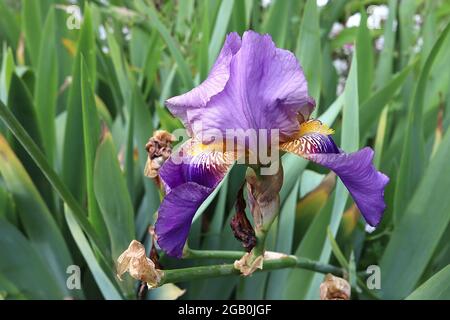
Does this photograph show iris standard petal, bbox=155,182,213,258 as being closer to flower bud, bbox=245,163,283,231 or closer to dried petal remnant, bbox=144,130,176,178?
Answer: flower bud, bbox=245,163,283,231

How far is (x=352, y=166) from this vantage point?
0.48 meters

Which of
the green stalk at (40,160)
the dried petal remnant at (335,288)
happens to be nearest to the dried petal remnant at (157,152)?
the green stalk at (40,160)

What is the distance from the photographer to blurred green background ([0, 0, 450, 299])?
79 centimetres

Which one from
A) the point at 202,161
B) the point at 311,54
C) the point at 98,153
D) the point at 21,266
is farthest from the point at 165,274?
the point at 311,54

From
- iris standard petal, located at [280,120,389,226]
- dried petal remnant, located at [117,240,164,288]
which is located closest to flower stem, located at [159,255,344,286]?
dried petal remnant, located at [117,240,164,288]

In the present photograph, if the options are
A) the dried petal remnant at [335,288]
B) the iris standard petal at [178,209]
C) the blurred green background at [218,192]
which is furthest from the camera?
the blurred green background at [218,192]

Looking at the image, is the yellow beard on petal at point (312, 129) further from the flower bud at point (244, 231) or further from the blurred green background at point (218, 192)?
the blurred green background at point (218, 192)

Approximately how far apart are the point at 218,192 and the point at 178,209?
43cm

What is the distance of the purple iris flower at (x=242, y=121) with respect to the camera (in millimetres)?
480

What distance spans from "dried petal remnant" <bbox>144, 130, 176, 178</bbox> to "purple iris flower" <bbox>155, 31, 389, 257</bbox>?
0.15 metres

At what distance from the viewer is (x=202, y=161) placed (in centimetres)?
51

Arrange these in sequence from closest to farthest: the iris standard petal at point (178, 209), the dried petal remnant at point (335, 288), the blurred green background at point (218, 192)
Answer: the iris standard petal at point (178, 209), the dried petal remnant at point (335, 288), the blurred green background at point (218, 192)

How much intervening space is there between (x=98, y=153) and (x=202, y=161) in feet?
1.02

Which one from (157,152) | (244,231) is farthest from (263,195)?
(157,152)
